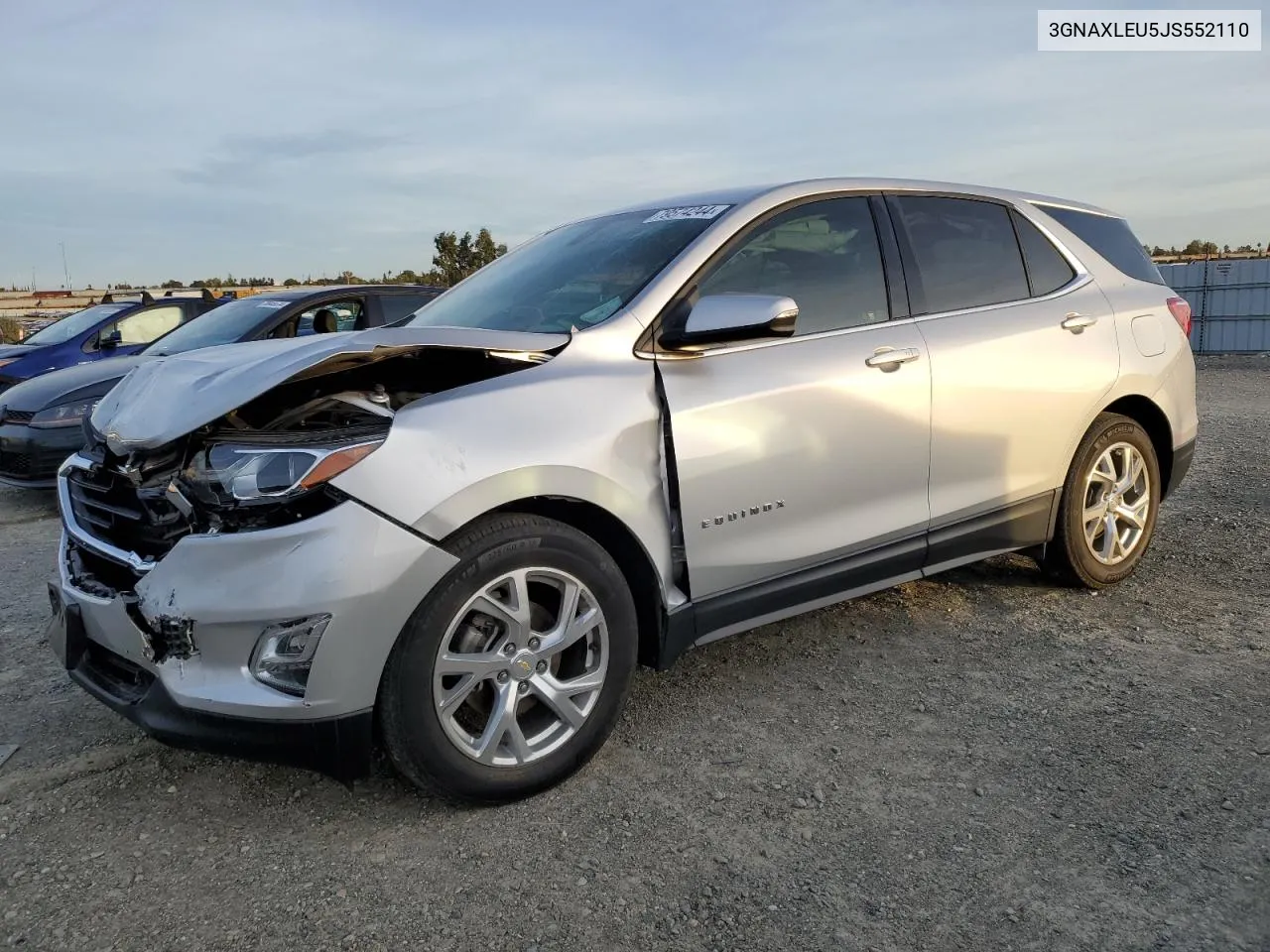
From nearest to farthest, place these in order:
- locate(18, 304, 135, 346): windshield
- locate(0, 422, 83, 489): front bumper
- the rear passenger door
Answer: the rear passenger door
locate(0, 422, 83, 489): front bumper
locate(18, 304, 135, 346): windshield

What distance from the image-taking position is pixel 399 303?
8164 mm

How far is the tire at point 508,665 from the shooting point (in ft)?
8.36

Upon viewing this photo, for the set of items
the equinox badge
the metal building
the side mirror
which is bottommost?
the metal building

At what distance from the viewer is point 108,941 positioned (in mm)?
2246

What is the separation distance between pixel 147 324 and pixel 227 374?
8.30 m

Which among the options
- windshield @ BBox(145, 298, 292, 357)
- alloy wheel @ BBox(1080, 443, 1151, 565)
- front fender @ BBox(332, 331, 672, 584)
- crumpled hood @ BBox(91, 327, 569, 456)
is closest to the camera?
front fender @ BBox(332, 331, 672, 584)

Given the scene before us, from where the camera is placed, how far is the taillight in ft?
15.1

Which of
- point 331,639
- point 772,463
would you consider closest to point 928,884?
point 772,463

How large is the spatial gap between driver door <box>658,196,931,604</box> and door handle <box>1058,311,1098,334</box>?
3.00 feet

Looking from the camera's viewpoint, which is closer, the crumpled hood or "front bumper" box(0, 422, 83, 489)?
the crumpled hood

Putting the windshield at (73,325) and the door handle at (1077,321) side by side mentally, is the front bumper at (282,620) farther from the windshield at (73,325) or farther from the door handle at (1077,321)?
the windshield at (73,325)

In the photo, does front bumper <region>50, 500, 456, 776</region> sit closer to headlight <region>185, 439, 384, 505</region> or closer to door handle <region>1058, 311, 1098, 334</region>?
headlight <region>185, 439, 384, 505</region>

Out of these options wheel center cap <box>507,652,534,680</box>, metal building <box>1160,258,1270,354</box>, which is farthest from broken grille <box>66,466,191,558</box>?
metal building <box>1160,258,1270,354</box>

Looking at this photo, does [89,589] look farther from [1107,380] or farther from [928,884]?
[1107,380]
